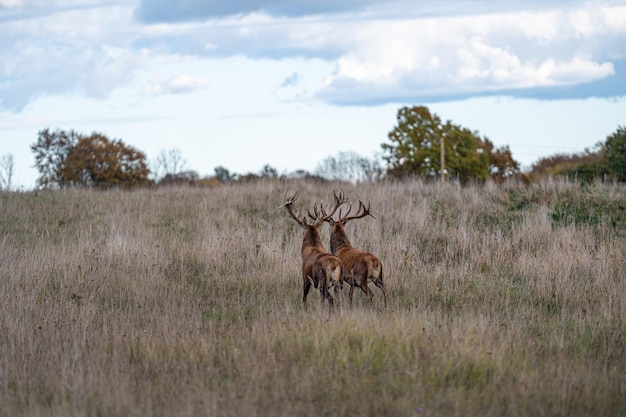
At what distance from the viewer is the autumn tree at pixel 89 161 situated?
37.1 meters

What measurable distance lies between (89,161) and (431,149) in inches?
629

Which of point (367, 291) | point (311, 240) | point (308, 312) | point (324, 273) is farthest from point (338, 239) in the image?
point (308, 312)

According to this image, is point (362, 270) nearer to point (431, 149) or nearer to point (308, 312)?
point (308, 312)

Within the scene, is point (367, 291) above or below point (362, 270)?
below

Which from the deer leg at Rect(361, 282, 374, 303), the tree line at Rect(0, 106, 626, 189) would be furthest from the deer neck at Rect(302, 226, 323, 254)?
the tree line at Rect(0, 106, 626, 189)

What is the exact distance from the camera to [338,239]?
11977 millimetres

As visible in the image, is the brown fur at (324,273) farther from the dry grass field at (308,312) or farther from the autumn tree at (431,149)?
the autumn tree at (431,149)

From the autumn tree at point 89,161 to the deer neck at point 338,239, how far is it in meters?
25.7

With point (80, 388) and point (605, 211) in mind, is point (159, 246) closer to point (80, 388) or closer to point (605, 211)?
point (80, 388)

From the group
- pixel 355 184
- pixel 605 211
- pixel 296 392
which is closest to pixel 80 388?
pixel 296 392

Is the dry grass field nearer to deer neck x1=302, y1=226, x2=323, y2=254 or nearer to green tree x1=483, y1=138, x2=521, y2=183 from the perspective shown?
deer neck x1=302, y1=226, x2=323, y2=254

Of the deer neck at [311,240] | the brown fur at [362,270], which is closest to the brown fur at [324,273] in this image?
the brown fur at [362,270]

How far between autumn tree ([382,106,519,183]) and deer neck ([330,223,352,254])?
1000 inches

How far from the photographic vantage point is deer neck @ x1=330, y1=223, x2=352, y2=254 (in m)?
11.9
